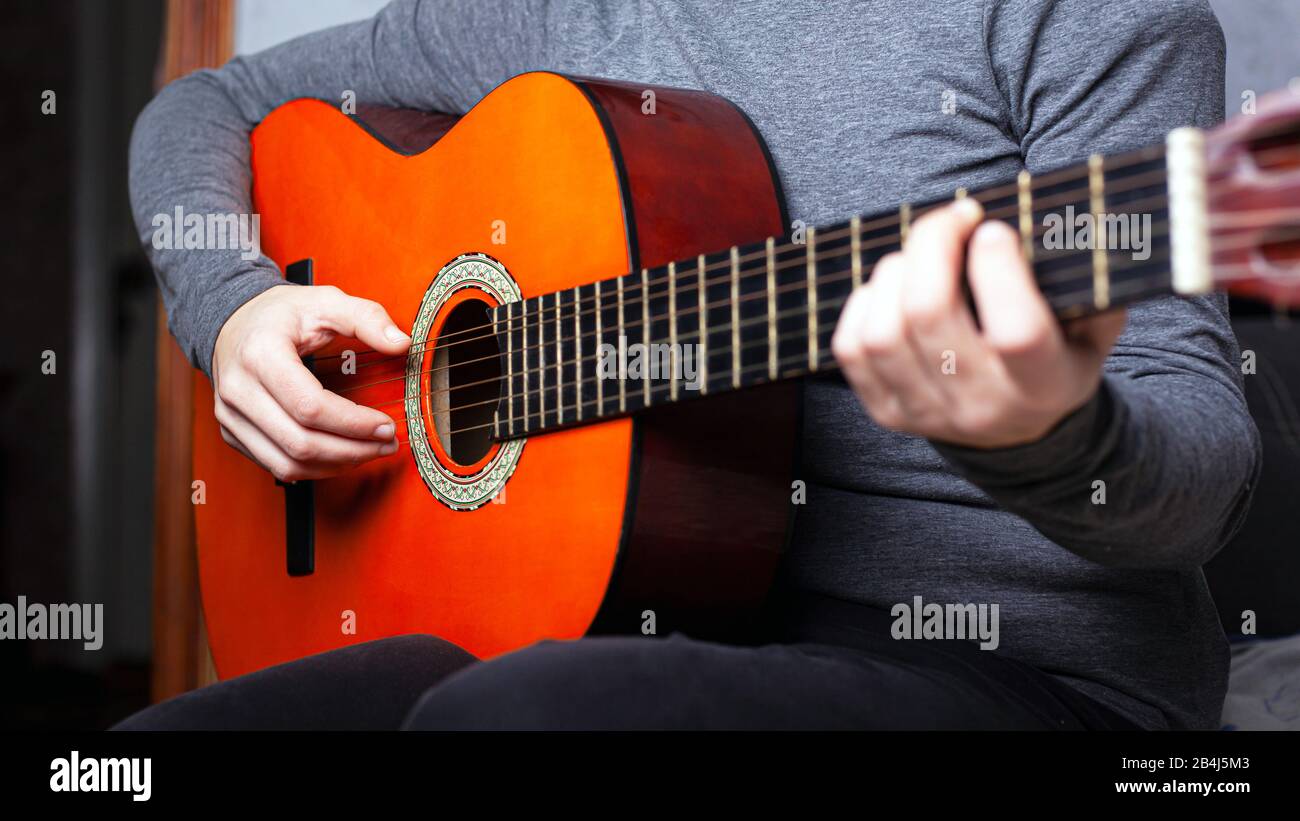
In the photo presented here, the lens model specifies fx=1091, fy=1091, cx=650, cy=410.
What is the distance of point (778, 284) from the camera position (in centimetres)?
66

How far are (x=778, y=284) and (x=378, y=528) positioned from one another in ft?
1.70

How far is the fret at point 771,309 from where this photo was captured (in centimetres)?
66

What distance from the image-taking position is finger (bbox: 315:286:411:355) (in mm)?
985

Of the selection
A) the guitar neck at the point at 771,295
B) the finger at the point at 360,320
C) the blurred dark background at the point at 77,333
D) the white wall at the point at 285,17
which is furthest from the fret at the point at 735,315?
the blurred dark background at the point at 77,333

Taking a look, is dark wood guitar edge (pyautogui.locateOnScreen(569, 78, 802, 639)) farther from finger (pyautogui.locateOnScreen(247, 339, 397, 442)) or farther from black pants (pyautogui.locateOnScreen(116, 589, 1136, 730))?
finger (pyautogui.locateOnScreen(247, 339, 397, 442))

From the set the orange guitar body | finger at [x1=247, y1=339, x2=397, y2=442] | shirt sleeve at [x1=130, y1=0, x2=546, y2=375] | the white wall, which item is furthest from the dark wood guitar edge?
the white wall

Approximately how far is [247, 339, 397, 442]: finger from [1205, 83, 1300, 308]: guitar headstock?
0.69m

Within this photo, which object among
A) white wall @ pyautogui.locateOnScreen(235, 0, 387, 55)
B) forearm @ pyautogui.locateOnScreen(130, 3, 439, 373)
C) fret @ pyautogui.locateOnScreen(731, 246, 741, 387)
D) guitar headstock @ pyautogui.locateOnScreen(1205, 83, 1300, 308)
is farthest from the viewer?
white wall @ pyautogui.locateOnScreen(235, 0, 387, 55)

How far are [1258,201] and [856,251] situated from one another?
0.20 m

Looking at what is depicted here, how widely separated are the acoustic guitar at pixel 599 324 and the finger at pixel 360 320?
0.8 inches

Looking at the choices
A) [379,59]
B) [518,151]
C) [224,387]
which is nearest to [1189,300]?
[518,151]

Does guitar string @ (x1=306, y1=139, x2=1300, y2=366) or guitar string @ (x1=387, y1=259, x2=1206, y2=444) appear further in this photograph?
guitar string @ (x1=387, y1=259, x2=1206, y2=444)

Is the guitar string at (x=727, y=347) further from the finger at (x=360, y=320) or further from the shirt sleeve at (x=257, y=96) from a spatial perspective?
the shirt sleeve at (x=257, y=96)

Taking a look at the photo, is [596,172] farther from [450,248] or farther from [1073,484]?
[1073,484]
